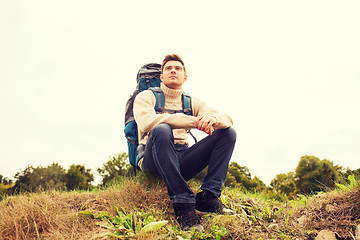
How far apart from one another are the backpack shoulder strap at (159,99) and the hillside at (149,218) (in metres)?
1.14

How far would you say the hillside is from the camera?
11.2 feet

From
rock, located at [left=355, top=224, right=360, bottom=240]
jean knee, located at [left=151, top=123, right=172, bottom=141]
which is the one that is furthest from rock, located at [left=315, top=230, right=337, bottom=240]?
jean knee, located at [left=151, top=123, right=172, bottom=141]

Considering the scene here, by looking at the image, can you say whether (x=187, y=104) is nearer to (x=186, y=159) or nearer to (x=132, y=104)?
(x=186, y=159)

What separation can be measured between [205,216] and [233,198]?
4.64ft

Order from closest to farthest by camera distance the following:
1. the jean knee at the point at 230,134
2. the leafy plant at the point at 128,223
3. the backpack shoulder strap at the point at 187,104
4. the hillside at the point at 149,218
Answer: the leafy plant at the point at 128,223 < the hillside at the point at 149,218 < the jean knee at the point at 230,134 < the backpack shoulder strap at the point at 187,104

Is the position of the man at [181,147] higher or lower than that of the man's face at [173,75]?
lower

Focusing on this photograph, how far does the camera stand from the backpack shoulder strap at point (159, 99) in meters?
4.34

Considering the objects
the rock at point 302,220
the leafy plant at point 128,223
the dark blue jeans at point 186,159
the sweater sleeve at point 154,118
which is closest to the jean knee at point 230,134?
the dark blue jeans at point 186,159

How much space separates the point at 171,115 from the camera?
151 inches

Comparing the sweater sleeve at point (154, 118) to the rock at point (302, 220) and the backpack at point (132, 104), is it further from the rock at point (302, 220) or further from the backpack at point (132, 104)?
the rock at point (302, 220)

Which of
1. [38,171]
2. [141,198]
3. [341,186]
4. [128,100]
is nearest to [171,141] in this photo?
[141,198]

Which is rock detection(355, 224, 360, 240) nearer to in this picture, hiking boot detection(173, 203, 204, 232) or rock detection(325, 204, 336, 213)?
rock detection(325, 204, 336, 213)

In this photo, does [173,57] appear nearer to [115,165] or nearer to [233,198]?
[233,198]

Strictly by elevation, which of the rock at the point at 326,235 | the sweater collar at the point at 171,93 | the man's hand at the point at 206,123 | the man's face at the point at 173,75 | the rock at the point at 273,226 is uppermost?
the man's face at the point at 173,75
